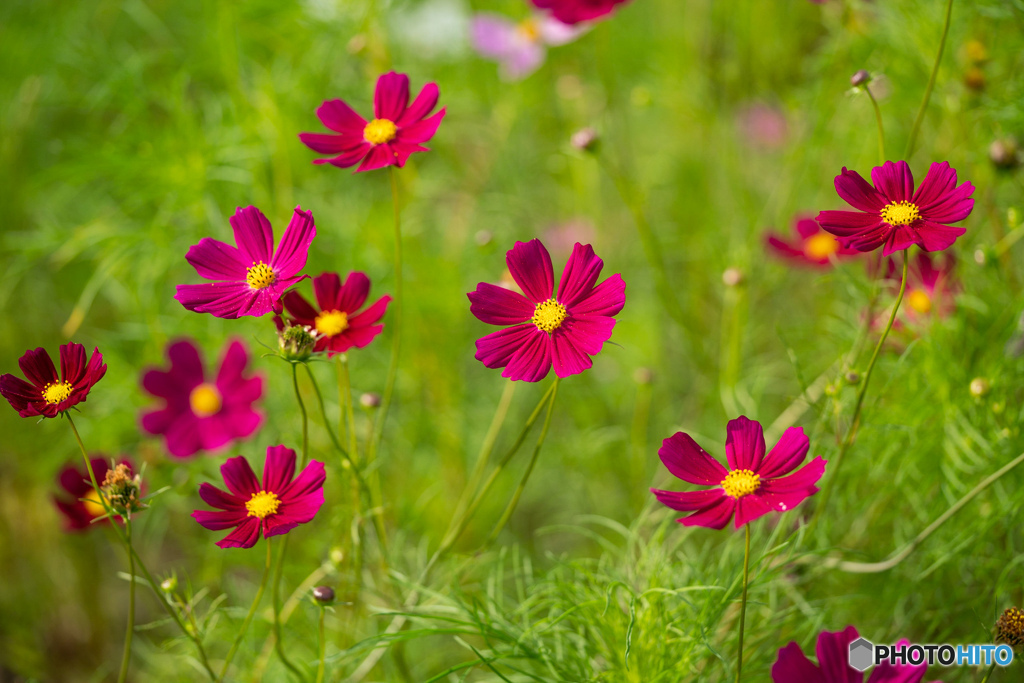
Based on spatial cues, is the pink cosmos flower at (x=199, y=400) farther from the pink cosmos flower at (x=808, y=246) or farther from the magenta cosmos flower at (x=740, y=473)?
the pink cosmos flower at (x=808, y=246)

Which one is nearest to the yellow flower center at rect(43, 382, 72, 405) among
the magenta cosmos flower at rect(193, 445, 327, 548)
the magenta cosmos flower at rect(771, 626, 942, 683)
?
the magenta cosmos flower at rect(193, 445, 327, 548)

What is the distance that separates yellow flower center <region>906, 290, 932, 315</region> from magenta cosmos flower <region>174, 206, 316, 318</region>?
0.67 meters

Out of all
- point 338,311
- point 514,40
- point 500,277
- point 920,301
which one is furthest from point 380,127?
point 514,40

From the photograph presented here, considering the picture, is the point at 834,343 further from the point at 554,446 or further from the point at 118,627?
the point at 118,627

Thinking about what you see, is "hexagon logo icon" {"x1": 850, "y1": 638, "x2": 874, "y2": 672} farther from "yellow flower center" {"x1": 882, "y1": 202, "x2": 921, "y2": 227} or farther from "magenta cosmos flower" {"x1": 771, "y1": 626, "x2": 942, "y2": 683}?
"yellow flower center" {"x1": 882, "y1": 202, "x2": 921, "y2": 227}

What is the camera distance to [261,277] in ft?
1.72

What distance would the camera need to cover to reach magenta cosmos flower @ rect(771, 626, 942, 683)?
0.49 meters

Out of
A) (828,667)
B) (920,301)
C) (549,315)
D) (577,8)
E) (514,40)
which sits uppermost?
(514,40)

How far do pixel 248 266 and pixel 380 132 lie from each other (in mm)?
168

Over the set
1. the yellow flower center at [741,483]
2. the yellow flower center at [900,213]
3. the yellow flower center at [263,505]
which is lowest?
the yellow flower center at [263,505]

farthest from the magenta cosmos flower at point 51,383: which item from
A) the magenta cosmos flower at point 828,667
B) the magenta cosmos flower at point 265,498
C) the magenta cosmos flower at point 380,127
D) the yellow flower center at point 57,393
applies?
the magenta cosmos flower at point 828,667

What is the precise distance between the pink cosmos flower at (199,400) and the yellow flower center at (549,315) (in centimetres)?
54

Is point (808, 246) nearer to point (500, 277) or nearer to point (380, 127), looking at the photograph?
point (500, 277)

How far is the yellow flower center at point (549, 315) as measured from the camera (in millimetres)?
537
